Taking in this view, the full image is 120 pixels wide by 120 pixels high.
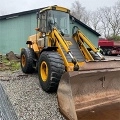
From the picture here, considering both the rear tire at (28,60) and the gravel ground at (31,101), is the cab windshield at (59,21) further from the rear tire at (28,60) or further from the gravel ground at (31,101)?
the gravel ground at (31,101)

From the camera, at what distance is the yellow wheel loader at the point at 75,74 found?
13.9 feet

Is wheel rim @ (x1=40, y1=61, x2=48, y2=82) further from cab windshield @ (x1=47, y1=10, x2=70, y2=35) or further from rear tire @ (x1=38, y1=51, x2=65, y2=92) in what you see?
cab windshield @ (x1=47, y1=10, x2=70, y2=35)

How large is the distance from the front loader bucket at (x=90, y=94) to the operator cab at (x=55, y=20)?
2.23m

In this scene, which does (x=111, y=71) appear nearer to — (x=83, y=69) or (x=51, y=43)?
(x=83, y=69)

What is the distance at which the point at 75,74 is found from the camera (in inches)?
167

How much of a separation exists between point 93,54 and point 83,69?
7.41 ft

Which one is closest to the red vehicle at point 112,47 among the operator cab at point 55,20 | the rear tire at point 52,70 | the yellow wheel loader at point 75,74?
the yellow wheel loader at point 75,74

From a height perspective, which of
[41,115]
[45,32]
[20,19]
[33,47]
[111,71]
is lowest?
[41,115]

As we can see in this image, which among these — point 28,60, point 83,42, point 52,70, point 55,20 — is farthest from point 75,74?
point 28,60

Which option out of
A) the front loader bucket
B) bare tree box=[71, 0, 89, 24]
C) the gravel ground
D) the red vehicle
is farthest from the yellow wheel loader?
bare tree box=[71, 0, 89, 24]

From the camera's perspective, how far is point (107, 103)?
4898 millimetres

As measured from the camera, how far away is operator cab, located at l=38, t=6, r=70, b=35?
21.7 ft

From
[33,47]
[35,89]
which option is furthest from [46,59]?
[33,47]

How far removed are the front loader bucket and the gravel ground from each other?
1.03 feet
